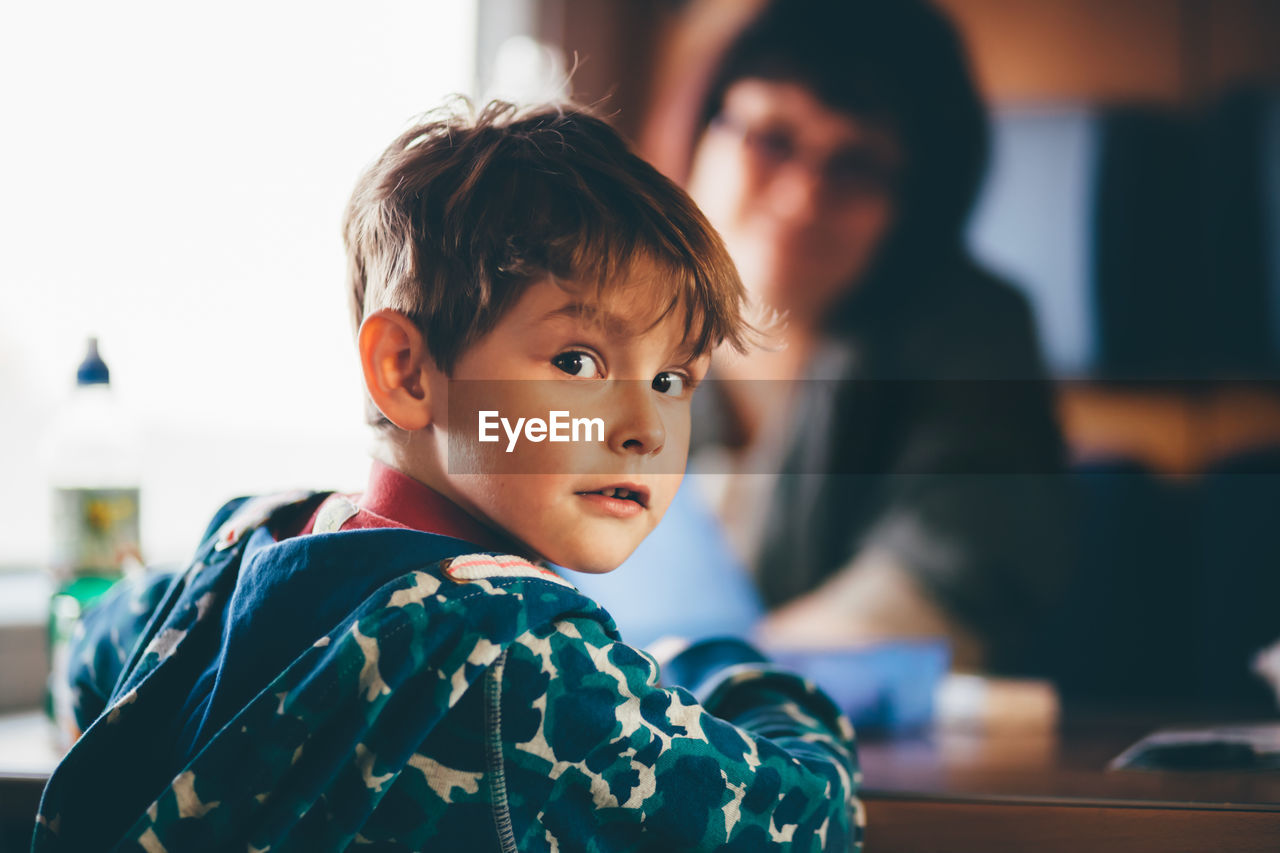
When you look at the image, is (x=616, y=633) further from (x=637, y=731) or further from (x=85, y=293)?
(x=85, y=293)

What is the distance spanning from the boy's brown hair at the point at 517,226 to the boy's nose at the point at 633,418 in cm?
4

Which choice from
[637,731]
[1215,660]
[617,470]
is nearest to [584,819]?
[637,731]

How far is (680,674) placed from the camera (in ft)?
2.06

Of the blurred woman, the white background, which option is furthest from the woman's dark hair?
the white background

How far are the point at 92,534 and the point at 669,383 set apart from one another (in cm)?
60

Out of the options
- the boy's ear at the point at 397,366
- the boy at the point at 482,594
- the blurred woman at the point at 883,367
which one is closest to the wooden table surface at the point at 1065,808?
the boy at the point at 482,594

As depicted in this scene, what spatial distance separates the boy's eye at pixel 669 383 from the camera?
45cm

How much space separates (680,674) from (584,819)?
0.72 ft

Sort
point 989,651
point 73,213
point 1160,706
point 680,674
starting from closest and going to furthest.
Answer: point 680,674
point 1160,706
point 73,213
point 989,651

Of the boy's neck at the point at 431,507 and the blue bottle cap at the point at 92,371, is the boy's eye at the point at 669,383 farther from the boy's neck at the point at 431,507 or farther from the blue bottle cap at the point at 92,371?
the blue bottle cap at the point at 92,371

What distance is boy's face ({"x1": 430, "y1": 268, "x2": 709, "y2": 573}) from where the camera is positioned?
43 cm

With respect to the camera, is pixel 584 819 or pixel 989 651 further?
pixel 989 651

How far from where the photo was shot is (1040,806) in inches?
21.8

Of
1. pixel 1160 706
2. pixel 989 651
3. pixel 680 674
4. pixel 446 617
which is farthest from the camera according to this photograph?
pixel 989 651
